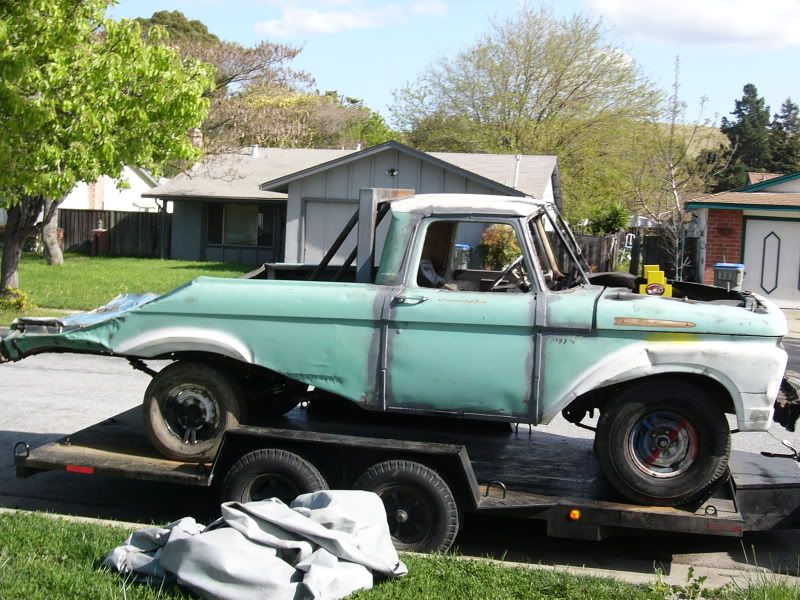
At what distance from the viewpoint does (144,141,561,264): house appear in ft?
81.6

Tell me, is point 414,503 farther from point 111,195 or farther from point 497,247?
point 111,195

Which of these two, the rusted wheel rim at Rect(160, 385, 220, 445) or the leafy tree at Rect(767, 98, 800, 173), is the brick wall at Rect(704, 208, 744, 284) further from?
the leafy tree at Rect(767, 98, 800, 173)

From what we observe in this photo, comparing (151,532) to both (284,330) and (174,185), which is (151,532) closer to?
(284,330)

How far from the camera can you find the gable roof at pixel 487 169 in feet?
80.1

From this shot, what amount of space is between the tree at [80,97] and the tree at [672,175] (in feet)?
37.7

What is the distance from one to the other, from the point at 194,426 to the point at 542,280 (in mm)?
2551

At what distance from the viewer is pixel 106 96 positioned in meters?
→ 13.9

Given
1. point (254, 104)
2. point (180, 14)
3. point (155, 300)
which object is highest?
point (180, 14)

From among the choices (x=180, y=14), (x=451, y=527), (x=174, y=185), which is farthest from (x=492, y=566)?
(x=180, y=14)

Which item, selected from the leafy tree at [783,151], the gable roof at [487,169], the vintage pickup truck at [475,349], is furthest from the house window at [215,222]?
the leafy tree at [783,151]

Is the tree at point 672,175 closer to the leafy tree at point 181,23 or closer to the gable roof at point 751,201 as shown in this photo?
the gable roof at point 751,201

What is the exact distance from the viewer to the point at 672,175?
2211 centimetres

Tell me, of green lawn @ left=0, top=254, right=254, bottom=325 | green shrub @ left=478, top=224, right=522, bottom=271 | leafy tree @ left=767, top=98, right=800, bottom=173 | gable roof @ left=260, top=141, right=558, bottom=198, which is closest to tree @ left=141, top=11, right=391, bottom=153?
green lawn @ left=0, top=254, right=254, bottom=325

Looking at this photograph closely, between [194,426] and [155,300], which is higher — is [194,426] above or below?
below
